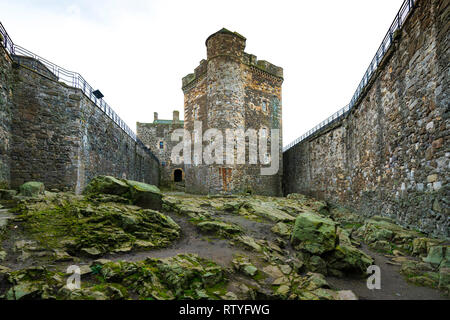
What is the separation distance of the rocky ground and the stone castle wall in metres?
1.90

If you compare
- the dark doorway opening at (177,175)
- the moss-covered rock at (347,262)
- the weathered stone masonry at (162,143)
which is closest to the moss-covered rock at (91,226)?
the moss-covered rock at (347,262)

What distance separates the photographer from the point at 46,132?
34.0 feet

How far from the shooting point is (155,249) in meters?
5.56

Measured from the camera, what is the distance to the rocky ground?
3.79 meters

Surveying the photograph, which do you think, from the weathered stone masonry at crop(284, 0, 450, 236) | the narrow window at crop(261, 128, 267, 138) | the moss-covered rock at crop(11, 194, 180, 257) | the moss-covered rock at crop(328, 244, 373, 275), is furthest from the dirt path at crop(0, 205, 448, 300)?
the narrow window at crop(261, 128, 267, 138)

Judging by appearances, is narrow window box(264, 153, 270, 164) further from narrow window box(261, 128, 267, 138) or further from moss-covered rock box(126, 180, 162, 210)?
moss-covered rock box(126, 180, 162, 210)

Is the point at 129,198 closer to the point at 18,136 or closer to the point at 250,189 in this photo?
the point at 18,136

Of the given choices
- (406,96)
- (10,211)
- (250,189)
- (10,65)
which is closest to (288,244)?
(406,96)

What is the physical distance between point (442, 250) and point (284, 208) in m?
6.63
